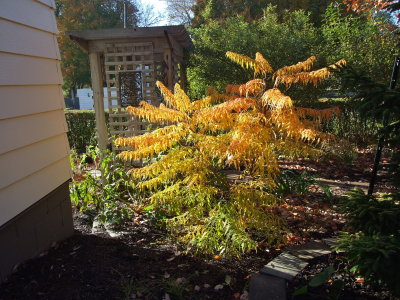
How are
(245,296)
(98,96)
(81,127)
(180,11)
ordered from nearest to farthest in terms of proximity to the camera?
(245,296) → (98,96) → (81,127) → (180,11)

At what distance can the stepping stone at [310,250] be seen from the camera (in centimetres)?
264

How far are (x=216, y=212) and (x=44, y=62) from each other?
1.98 meters

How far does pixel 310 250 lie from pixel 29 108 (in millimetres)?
2608

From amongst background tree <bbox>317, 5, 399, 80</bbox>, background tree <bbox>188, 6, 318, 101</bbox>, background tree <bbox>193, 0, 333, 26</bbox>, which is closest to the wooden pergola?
background tree <bbox>188, 6, 318, 101</bbox>

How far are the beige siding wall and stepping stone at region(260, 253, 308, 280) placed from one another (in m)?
1.93

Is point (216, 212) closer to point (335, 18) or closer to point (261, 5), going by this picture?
point (335, 18)

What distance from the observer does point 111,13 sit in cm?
2059

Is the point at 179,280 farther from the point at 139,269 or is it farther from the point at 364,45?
the point at 364,45

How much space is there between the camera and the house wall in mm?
2230

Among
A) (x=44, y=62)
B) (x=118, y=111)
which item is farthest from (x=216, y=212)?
(x=118, y=111)

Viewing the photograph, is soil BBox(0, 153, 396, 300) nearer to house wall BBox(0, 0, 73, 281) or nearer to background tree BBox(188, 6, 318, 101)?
house wall BBox(0, 0, 73, 281)

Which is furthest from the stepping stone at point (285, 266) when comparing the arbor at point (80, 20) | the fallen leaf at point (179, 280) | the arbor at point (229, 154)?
the arbor at point (80, 20)

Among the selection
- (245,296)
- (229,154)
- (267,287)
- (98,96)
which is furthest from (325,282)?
(98,96)

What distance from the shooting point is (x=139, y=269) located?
8.10 feet
